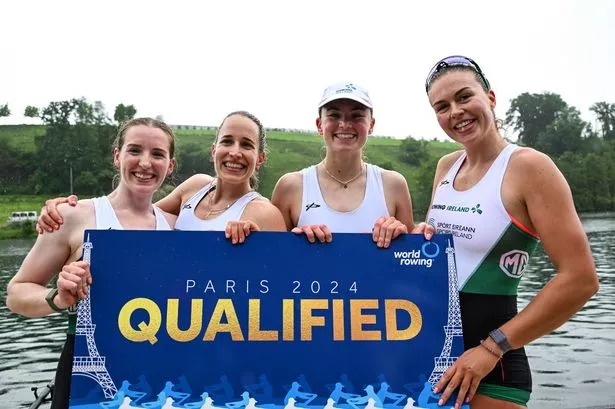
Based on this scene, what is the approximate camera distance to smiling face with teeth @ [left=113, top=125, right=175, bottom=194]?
369 cm

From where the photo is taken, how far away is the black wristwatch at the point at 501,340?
316 cm

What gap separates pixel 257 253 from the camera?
11.4 feet

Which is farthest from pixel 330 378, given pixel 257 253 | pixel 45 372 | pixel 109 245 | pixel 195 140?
pixel 195 140

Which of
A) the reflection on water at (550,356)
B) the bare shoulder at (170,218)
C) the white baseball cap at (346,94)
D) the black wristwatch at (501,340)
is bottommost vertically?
the reflection on water at (550,356)

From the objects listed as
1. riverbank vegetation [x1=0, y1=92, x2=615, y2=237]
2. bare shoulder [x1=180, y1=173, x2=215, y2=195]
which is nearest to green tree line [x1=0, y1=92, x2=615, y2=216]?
riverbank vegetation [x1=0, y1=92, x2=615, y2=237]

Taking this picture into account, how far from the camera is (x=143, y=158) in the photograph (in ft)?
12.1

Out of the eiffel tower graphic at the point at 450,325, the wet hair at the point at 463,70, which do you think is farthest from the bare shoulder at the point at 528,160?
the eiffel tower graphic at the point at 450,325

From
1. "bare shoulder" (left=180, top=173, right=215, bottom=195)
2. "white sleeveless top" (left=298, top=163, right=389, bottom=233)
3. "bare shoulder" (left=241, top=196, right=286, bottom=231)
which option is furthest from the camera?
"bare shoulder" (left=180, top=173, right=215, bottom=195)

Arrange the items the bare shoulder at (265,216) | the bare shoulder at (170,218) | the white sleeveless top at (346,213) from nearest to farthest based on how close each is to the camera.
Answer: the bare shoulder at (265,216) < the white sleeveless top at (346,213) < the bare shoulder at (170,218)

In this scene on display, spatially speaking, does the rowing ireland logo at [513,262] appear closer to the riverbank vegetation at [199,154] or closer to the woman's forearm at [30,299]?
the woman's forearm at [30,299]

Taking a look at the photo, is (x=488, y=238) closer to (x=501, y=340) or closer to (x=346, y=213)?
(x=501, y=340)

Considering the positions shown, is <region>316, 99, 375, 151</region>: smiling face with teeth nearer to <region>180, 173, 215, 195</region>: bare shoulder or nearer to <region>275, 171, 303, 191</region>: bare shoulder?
<region>275, 171, 303, 191</region>: bare shoulder

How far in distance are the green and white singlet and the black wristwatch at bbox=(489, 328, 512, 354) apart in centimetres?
23

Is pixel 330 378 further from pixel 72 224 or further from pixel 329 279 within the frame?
pixel 72 224
